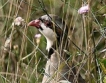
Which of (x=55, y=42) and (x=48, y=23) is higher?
(x=48, y=23)

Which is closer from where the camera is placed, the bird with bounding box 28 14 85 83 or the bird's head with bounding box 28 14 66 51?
the bird with bounding box 28 14 85 83

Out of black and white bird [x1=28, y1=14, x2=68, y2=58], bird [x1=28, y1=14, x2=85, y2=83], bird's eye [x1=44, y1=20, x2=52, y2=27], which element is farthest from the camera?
bird's eye [x1=44, y1=20, x2=52, y2=27]

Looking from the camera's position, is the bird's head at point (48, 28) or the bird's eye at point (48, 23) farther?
the bird's eye at point (48, 23)

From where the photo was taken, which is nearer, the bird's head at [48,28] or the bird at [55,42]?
the bird at [55,42]

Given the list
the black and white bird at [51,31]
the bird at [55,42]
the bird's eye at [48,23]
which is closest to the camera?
the bird at [55,42]

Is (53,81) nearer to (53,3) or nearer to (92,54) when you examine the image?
(92,54)

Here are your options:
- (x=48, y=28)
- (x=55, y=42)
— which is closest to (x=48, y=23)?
(x=48, y=28)

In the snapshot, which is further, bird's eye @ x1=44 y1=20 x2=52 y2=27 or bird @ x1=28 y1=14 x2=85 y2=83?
bird's eye @ x1=44 y1=20 x2=52 y2=27

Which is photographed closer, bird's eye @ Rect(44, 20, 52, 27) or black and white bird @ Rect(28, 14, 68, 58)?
black and white bird @ Rect(28, 14, 68, 58)

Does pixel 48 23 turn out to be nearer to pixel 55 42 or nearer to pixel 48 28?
pixel 48 28

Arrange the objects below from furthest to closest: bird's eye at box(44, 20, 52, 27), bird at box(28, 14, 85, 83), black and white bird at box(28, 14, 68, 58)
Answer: bird's eye at box(44, 20, 52, 27), black and white bird at box(28, 14, 68, 58), bird at box(28, 14, 85, 83)

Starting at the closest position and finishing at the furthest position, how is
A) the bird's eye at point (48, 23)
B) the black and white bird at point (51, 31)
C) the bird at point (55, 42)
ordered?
the bird at point (55, 42)
the black and white bird at point (51, 31)
the bird's eye at point (48, 23)

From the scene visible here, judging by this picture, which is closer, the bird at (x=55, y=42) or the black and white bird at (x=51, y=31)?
the bird at (x=55, y=42)

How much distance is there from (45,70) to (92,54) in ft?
2.53
